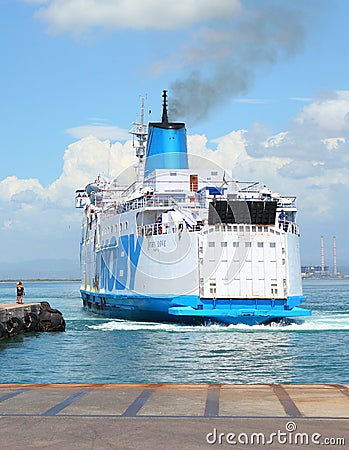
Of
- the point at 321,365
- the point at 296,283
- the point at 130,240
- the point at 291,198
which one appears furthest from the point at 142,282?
the point at 321,365

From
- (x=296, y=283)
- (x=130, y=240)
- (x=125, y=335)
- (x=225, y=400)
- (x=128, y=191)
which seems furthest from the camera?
(x=128, y=191)

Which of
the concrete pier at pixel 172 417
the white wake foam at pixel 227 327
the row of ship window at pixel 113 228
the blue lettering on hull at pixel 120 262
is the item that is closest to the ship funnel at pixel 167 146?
the row of ship window at pixel 113 228

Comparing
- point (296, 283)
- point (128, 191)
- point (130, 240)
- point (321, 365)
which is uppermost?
point (128, 191)

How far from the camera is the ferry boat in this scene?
114 feet

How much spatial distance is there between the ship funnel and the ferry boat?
1.42ft

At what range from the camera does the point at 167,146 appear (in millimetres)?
47031

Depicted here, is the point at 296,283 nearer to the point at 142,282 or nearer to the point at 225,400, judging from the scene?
the point at 142,282

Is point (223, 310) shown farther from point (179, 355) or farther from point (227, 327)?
point (179, 355)

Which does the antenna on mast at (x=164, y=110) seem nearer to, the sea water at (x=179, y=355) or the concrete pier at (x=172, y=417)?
the sea water at (x=179, y=355)

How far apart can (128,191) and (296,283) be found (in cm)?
1674

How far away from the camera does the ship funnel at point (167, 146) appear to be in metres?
46.4

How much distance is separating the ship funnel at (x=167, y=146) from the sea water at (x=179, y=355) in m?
12.5

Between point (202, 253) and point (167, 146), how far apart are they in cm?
1402

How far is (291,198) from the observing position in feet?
144
